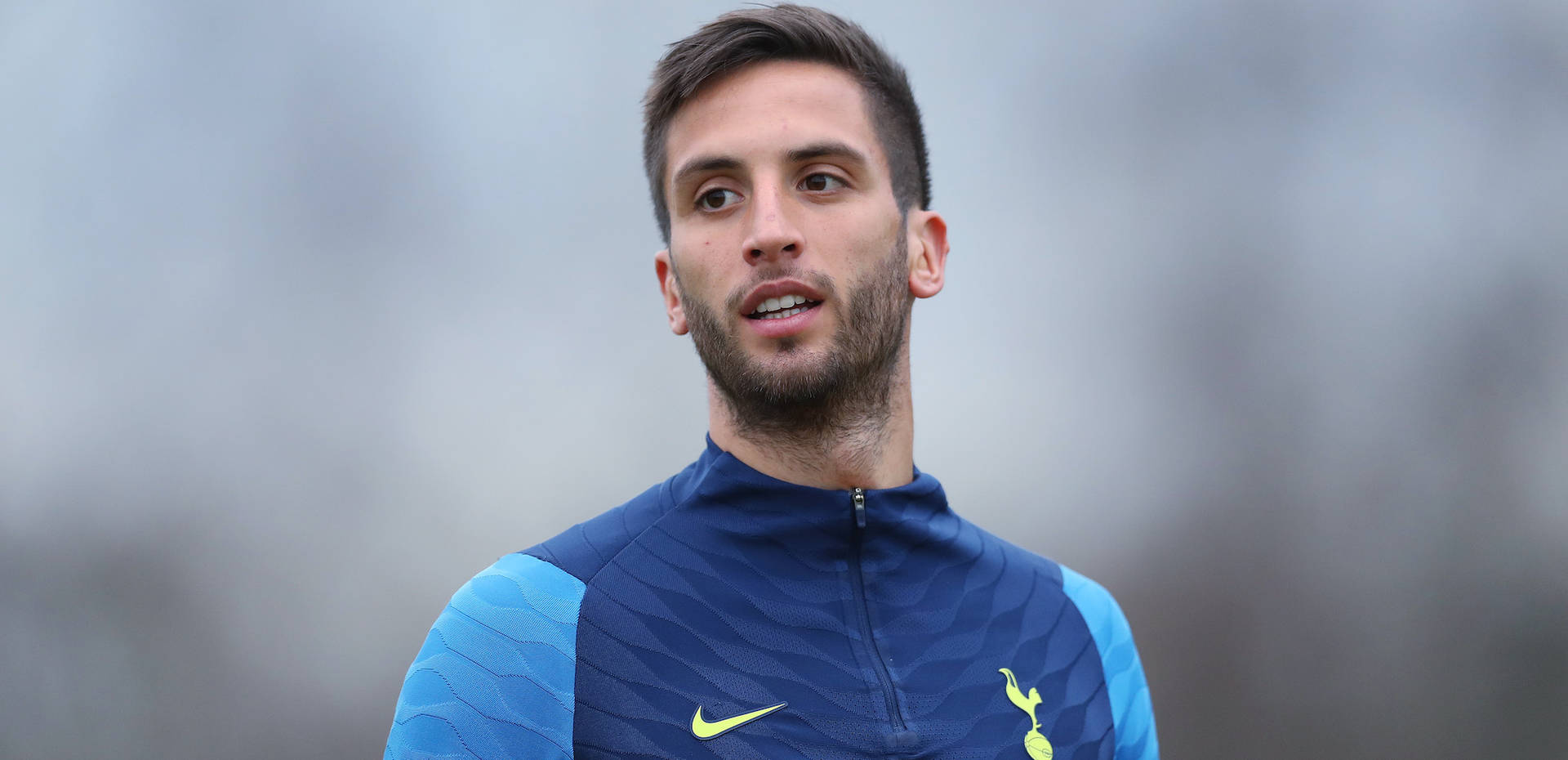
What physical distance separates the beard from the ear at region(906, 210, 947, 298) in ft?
0.30

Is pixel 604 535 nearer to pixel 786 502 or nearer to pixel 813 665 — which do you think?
pixel 786 502

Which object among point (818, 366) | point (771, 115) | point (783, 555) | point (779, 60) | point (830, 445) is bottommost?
point (783, 555)

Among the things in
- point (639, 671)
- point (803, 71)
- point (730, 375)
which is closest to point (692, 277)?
point (730, 375)

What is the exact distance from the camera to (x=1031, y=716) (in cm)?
173

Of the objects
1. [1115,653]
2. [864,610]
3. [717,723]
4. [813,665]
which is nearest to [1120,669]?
[1115,653]

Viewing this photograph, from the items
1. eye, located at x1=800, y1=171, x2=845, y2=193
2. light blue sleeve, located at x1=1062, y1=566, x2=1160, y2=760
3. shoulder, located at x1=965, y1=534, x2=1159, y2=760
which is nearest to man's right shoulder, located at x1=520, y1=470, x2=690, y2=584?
eye, located at x1=800, y1=171, x2=845, y2=193

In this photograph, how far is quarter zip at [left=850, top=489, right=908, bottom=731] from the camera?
5.29 feet

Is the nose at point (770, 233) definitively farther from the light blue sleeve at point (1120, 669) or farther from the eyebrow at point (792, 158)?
the light blue sleeve at point (1120, 669)

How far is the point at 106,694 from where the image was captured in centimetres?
361

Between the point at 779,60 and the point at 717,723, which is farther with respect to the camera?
the point at 779,60

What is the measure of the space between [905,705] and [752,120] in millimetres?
1024

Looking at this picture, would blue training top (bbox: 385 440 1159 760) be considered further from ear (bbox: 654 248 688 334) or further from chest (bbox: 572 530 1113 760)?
ear (bbox: 654 248 688 334)

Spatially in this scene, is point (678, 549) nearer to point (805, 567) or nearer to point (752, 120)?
point (805, 567)

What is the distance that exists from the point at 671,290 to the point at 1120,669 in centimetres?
116
